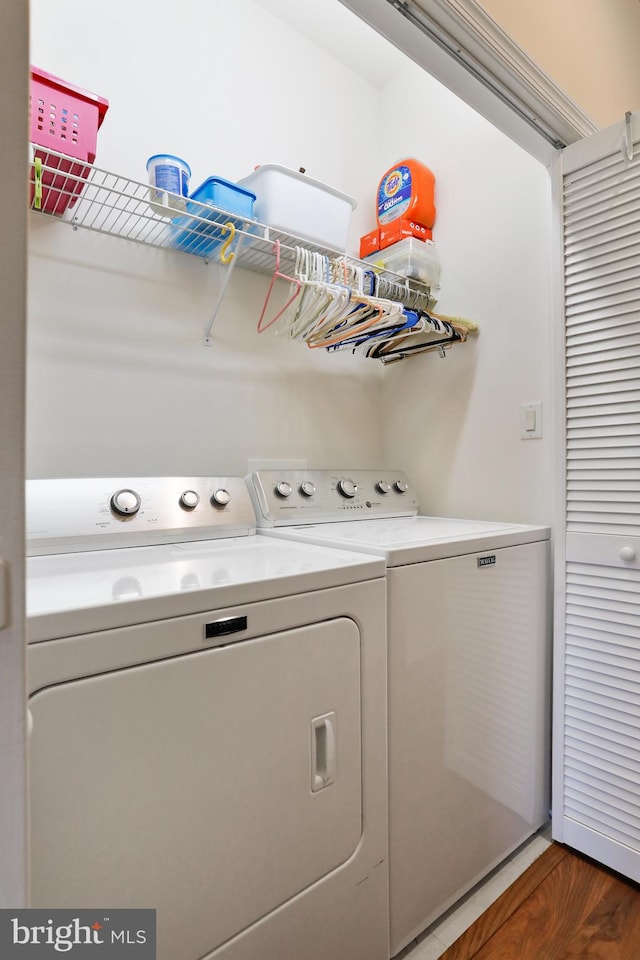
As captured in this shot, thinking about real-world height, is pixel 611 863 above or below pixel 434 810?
below

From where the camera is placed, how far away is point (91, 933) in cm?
72

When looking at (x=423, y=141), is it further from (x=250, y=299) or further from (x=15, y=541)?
(x=15, y=541)

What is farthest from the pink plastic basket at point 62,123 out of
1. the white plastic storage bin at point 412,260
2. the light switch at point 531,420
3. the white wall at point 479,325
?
the light switch at point 531,420

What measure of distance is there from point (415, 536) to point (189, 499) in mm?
647

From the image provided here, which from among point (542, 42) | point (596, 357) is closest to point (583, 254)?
point (596, 357)

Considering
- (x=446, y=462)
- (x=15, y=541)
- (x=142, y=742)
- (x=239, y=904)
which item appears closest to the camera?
(x=15, y=541)

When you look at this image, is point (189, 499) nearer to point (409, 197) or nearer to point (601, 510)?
point (601, 510)

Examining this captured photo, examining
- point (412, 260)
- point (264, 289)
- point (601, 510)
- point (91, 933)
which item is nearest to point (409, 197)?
point (412, 260)

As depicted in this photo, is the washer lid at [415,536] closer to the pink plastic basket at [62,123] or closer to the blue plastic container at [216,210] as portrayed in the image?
the blue plastic container at [216,210]

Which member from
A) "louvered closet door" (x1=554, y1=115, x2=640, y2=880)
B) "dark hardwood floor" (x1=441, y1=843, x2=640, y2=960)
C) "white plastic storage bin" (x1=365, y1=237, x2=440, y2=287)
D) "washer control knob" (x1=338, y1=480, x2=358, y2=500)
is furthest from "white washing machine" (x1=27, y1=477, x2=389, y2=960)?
"white plastic storage bin" (x1=365, y1=237, x2=440, y2=287)

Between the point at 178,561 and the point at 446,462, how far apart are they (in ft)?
4.22

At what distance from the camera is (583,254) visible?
1.51 metres

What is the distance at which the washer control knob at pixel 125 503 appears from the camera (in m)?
1.30

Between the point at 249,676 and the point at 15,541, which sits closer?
the point at 15,541
